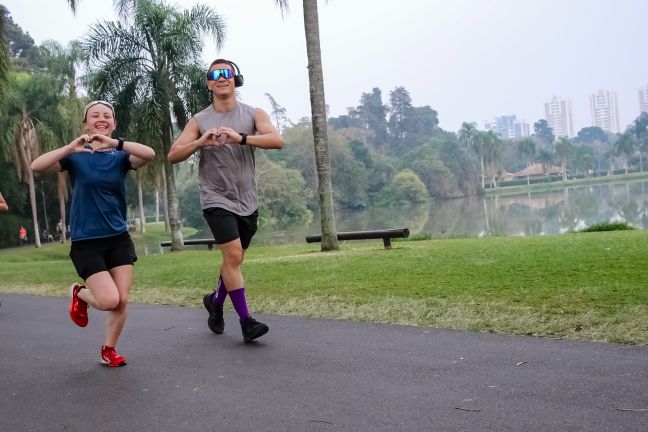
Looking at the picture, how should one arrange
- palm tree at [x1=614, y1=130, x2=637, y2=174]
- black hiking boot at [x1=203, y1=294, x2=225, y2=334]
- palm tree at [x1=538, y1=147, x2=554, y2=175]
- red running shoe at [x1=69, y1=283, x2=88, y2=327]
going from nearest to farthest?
red running shoe at [x1=69, y1=283, x2=88, y2=327] → black hiking boot at [x1=203, y1=294, x2=225, y2=334] → palm tree at [x1=614, y1=130, x2=637, y2=174] → palm tree at [x1=538, y1=147, x2=554, y2=175]

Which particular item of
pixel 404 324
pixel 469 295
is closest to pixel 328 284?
pixel 469 295

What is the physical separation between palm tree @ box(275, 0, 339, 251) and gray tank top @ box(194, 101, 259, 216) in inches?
355

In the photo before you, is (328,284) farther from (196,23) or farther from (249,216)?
(196,23)

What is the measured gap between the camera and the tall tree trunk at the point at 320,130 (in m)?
14.4

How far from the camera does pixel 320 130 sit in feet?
47.3

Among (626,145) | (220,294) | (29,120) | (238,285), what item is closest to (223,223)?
(238,285)

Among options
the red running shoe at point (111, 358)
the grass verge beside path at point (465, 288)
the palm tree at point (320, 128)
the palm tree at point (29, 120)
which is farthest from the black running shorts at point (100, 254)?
the palm tree at point (29, 120)

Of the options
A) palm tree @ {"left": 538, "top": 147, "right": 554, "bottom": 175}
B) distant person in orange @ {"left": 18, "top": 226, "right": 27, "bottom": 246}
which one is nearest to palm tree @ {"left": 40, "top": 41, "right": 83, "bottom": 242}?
distant person in orange @ {"left": 18, "top": 226, "right": 27, "bottom": 246}

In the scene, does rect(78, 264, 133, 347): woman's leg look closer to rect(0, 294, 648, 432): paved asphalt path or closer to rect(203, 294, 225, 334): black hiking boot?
rect(0, 294, 648, 432): paved asphalt path

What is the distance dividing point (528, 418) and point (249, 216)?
2808 millimetres

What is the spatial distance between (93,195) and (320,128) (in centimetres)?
1002

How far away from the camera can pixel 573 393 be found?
11.5 feet

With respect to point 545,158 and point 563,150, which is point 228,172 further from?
point 545,158

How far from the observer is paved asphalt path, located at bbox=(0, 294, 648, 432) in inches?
129
